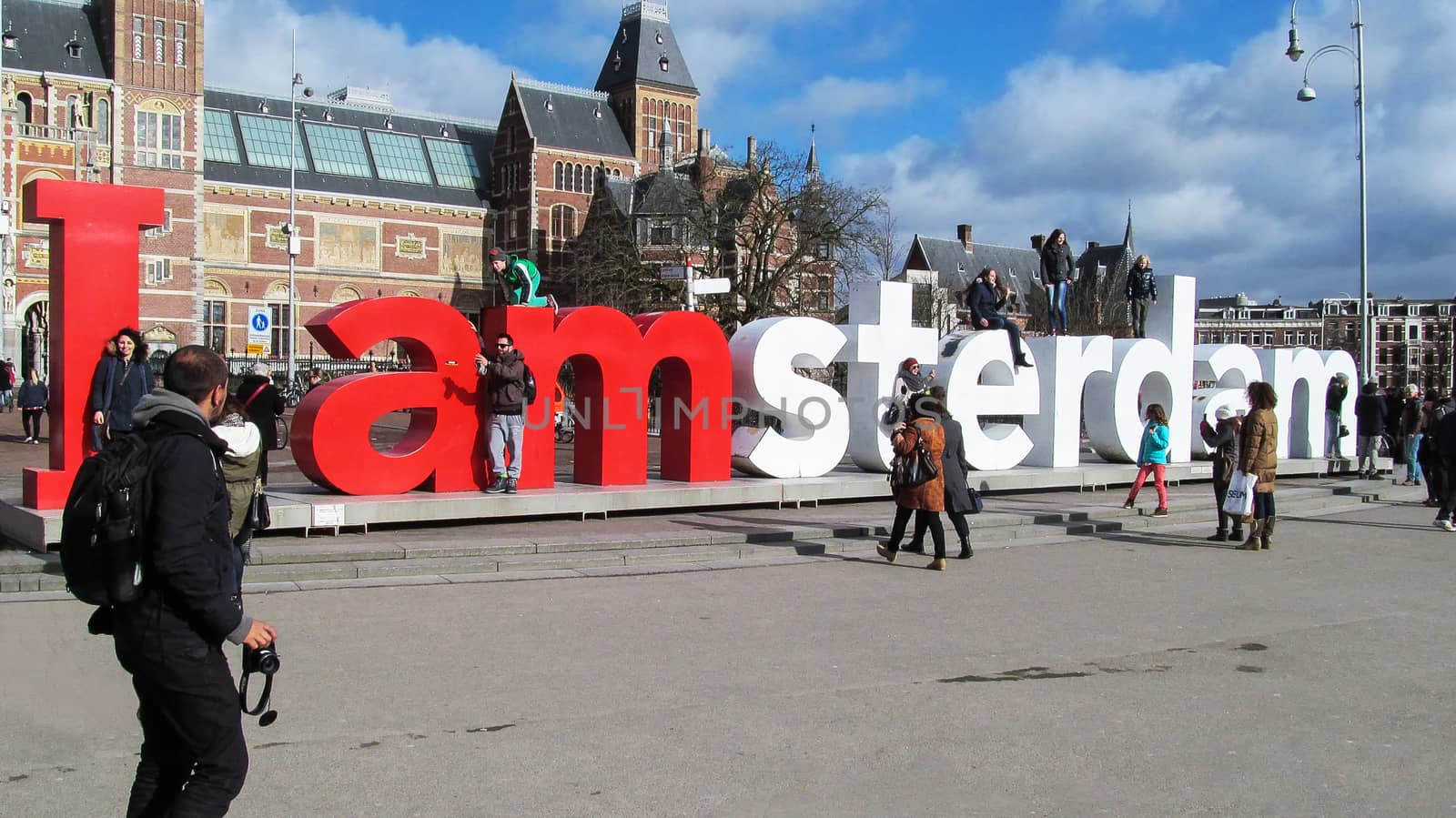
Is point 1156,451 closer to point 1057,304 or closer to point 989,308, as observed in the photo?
point 989,308

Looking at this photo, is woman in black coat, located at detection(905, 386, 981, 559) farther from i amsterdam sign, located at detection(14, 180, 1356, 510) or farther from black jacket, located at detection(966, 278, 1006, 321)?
black jacket, located at detection(966, 278, 1006, 321)

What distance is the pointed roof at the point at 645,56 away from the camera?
2916 inches

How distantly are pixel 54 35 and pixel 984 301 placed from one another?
174 ft

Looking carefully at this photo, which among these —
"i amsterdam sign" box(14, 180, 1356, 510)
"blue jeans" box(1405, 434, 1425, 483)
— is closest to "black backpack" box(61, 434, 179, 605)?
"i amsterdam sign" box(14, 180, 1356, 510)

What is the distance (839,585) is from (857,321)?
21.1 ft

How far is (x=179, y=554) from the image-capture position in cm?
320

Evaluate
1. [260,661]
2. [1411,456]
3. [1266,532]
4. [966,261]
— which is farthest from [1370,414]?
[966,261]

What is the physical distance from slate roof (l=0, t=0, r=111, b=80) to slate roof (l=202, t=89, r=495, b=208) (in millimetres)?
8058

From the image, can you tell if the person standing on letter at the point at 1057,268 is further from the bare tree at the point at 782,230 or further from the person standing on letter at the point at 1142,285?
the bare tree at the point at 782,230

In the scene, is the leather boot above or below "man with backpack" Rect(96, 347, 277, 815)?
Answer: below

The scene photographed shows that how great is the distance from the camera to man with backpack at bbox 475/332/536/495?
11.9m

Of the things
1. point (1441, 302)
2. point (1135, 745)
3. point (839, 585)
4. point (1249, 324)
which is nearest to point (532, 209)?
point (839, 585)

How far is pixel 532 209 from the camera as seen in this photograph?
6931cm

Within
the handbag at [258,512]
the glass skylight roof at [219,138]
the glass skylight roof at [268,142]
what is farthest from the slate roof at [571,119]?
the handbag at [258,512]
